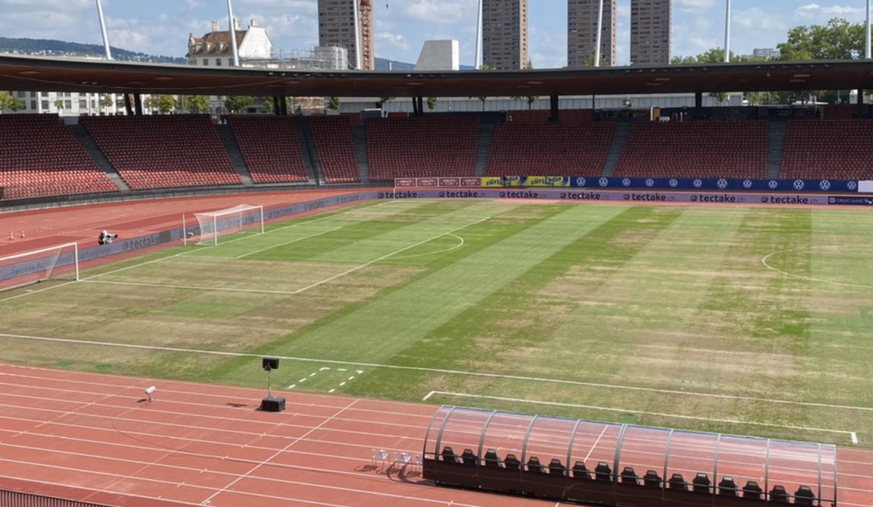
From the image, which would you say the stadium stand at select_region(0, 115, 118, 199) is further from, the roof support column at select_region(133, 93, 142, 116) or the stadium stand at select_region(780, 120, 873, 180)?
the stadium stand at select_region(780, 120, 873, 180)

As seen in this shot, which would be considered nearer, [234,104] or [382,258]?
[382,258]

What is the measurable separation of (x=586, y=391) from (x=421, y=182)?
57939 millimetres

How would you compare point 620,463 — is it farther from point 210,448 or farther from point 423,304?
point 423,304

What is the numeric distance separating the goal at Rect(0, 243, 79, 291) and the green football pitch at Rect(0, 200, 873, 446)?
5.29 feet

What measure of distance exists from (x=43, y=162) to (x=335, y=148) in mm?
28431

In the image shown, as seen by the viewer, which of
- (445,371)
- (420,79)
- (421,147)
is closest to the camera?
(445,371)

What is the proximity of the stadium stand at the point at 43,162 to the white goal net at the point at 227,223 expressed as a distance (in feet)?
62.4

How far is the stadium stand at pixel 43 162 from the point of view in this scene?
228 ft

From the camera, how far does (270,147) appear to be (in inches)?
3460

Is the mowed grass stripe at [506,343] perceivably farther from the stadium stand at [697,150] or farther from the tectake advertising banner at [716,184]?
the stadium stand at [697,150]

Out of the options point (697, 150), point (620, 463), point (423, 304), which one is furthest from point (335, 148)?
point (620, 463)

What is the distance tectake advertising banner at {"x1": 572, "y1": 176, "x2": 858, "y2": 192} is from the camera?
7306 cm

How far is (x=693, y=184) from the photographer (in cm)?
7681

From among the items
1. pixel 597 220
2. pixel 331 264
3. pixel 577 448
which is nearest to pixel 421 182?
pixel 597 220
